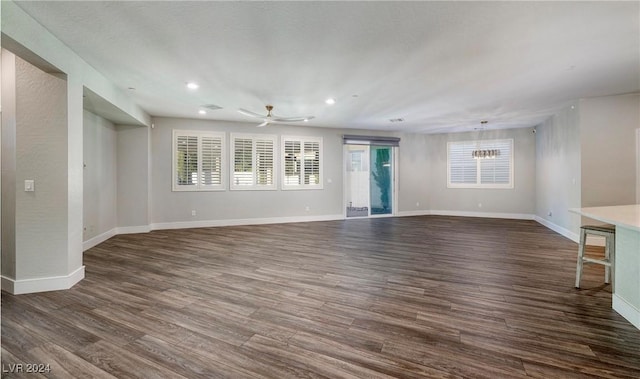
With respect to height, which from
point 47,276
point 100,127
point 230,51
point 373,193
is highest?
point 230,51

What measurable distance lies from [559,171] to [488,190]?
2444 millimetres

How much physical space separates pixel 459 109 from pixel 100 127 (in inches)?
280

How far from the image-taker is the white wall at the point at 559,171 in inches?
202

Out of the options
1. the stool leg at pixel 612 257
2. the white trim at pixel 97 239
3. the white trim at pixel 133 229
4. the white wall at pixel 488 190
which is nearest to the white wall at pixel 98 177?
the white trim at pixel 97 239

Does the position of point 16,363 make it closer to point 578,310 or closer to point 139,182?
point 578,310

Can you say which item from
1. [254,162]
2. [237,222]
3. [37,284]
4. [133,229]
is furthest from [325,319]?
[133,229]

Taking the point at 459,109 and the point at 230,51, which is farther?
the point at 459,109

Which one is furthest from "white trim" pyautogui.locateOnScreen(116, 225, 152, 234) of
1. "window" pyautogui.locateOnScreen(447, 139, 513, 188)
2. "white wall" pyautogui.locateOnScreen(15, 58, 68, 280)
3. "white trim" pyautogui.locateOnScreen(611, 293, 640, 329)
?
"window" pyautogui.locateOnScreen(447, 139, 513, 188)

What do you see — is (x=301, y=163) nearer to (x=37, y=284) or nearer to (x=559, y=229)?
(x=37, y=284)

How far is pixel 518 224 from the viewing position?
7062 mm

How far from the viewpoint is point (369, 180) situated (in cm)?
845

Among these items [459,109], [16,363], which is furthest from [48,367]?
[459,109]

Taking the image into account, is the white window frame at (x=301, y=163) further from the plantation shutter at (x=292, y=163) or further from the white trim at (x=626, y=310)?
the white trim at (x=626, y=310)

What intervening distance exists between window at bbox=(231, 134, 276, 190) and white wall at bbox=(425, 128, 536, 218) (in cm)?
520
